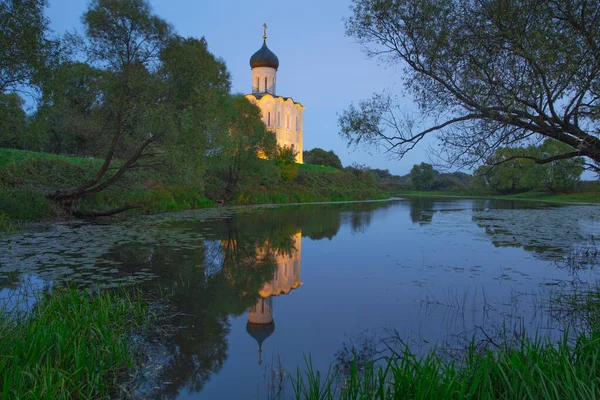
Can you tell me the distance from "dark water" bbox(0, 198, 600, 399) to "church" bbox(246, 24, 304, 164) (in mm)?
39965

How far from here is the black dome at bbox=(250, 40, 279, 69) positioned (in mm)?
51000

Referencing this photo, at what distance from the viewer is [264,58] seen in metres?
51.0

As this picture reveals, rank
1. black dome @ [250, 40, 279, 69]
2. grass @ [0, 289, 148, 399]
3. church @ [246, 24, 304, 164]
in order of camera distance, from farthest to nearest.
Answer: church @ [246, 24, 304, 164], black dome @ [250, 40, 279, 69], grass @ [0, 289, 148, 399]

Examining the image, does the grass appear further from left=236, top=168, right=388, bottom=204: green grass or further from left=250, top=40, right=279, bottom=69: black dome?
left=250, top=40, right=279, bottom=69: black dome

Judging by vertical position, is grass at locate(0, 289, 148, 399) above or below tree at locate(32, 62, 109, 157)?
below

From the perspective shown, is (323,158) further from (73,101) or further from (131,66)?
(131,66)

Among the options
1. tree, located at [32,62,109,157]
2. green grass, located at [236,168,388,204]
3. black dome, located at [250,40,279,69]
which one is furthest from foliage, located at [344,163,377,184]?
tree, located at [32,62,109,157]

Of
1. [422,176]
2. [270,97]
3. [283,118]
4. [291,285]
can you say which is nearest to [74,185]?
[291,285]

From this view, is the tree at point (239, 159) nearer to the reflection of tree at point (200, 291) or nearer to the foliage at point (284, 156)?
the foliage at point (284, 156)

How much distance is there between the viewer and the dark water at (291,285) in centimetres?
411

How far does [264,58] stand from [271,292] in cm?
4868

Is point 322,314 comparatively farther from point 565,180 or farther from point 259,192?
point 565,180

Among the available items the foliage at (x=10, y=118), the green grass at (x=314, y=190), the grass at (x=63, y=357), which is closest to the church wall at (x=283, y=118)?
the green grass at (x=314, y=190)

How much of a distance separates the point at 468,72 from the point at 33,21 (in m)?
10.7
